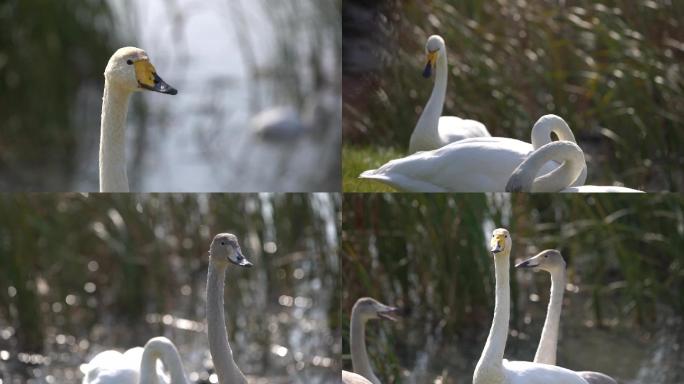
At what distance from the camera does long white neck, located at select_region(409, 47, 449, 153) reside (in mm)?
2549

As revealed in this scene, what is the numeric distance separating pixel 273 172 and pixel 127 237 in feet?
4.78

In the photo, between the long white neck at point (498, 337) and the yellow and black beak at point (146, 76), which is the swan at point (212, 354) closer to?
the yellow and black beak at point (146, 76)

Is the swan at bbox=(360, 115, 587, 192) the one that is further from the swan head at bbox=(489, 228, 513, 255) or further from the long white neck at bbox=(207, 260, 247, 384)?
the long white neck at bbox=(207, 260, 247, 384)

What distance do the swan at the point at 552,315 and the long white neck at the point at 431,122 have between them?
0.87 ft

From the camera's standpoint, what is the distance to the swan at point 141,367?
8.48 feet

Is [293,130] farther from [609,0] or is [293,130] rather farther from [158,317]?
[609,0]

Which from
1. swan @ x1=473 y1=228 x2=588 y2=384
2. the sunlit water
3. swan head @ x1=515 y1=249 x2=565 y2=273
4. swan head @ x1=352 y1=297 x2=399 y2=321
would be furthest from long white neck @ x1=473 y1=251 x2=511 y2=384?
the sunlit water

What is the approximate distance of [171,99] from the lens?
579cm

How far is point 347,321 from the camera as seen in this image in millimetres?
2822

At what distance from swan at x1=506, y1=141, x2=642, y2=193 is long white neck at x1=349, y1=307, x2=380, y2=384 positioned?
0.47 metres

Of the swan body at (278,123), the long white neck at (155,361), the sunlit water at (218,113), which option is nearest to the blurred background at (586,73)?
the long white neck at (155,361)

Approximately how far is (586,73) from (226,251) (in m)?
1.75

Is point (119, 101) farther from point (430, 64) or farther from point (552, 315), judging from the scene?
point (552, 315)

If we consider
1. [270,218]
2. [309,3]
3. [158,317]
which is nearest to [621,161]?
[270,218]
